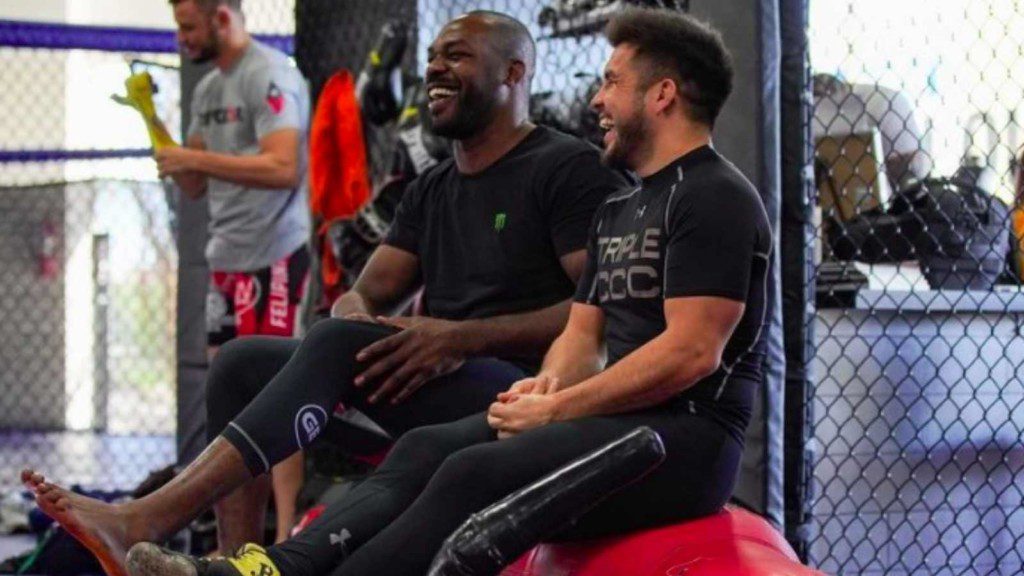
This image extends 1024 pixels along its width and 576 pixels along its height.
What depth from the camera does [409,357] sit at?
282 cm

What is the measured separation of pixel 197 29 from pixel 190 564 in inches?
95.0

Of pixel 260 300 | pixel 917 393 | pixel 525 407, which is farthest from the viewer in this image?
pixel 260 300

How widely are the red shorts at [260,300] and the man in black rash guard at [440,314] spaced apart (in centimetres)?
127

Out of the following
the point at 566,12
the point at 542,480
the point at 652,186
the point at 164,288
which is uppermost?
the point at 566,12

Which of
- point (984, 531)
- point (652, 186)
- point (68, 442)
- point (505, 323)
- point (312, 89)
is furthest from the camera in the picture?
point (68, 442)

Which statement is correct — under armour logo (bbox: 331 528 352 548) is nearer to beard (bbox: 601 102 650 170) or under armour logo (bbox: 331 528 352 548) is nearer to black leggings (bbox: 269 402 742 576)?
black leggings (bbox: 269 402 742 576)

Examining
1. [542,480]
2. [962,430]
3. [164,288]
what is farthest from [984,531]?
[164,288]

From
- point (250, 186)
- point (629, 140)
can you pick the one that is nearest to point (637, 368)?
point (629, 140)

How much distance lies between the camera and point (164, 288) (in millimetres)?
8422

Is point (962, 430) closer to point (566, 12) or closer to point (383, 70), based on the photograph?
point (566, 12)

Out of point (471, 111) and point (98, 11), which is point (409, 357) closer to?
point (471, 111)

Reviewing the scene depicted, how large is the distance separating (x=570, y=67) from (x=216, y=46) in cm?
104

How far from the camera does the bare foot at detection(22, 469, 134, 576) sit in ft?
8.34

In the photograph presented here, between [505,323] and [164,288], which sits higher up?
[505,323]
